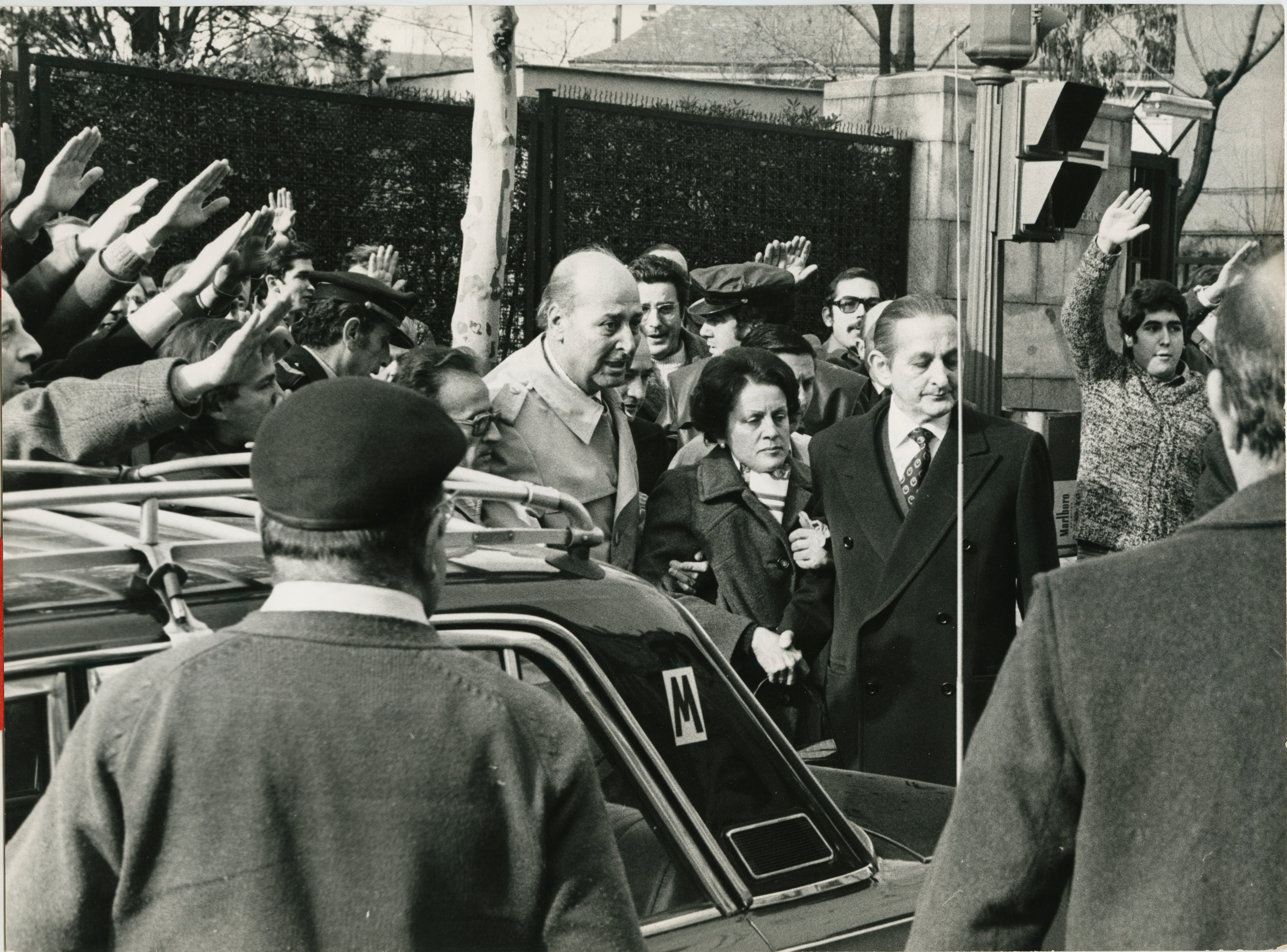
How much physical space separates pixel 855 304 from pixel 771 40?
11691 millimetres

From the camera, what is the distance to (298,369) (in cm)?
466

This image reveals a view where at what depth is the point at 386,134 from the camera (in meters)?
7.88

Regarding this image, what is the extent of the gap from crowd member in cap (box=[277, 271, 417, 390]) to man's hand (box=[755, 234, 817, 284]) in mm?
3292

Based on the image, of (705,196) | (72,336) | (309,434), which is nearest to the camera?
(309,434)

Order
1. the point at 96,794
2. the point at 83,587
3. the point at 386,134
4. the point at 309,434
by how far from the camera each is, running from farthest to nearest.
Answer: the point at 386,134 < the point at 83,587 < the point at 309,434 < the point at 96,794

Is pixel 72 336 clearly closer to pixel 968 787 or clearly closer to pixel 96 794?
pixel 96 794

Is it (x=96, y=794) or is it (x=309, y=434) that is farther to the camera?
(x=309, y=434)

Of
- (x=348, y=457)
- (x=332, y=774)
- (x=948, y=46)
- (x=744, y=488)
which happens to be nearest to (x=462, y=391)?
(x=744, y=488)

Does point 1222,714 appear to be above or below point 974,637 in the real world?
above

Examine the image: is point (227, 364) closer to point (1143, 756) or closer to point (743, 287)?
point (1143, 756)

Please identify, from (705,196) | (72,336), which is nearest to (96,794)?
(72,336)

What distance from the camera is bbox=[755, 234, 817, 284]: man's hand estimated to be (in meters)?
8.24

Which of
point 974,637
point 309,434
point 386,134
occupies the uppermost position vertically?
point 386,134

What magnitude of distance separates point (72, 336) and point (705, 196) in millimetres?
5926
